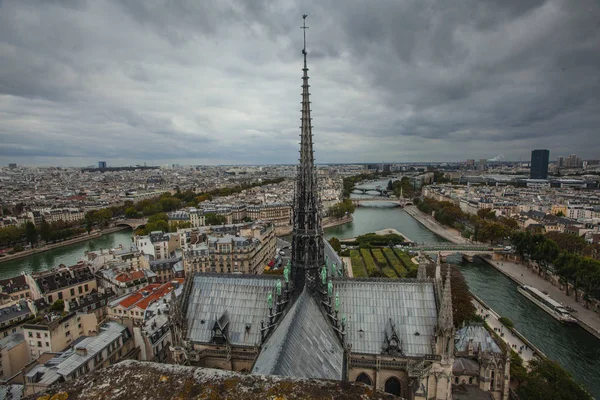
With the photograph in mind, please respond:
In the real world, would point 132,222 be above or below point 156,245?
below

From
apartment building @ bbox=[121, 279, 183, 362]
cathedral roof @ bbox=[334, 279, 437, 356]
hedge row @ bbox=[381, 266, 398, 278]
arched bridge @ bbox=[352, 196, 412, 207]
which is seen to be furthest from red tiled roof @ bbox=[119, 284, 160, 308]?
arched bridge @ bbox=[352, 196, 412, 207]

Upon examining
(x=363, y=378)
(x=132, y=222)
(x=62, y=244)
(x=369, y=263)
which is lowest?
(x=62, y=244)

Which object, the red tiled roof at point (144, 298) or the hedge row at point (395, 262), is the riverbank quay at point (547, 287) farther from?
the red tiled roof at point (144, 298)

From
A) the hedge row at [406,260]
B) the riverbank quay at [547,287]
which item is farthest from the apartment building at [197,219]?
the riverbank quay at [547,287]

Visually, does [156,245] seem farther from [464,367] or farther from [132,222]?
[464,367]

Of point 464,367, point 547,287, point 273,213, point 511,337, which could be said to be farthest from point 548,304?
point 273,213

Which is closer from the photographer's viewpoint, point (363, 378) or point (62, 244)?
point (363, 378)

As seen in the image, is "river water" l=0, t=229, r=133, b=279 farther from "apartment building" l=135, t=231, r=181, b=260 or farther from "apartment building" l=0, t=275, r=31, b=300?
"apartment building" l=0, t=275, r=31, b=300
